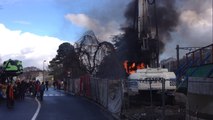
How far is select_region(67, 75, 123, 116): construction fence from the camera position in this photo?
22062mm

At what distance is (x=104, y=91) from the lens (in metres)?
28.0

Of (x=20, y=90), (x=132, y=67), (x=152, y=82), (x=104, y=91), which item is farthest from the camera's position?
(x=20, y=90)

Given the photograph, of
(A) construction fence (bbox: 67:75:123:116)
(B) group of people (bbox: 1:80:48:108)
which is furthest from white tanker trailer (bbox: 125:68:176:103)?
(B) group of people (bbox: 1:80:48:108)

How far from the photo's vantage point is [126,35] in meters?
32.9

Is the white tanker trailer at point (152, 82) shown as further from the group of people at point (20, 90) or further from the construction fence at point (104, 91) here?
the group of people at point (20, 90)

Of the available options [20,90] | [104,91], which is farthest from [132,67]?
[20,90]

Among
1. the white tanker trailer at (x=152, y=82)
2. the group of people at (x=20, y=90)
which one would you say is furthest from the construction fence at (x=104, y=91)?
the group of people at (x=20, y=90)

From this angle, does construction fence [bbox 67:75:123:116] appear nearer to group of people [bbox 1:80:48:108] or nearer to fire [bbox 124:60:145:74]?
fire [bbox 124:60:145:74]

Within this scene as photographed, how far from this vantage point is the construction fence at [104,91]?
22062 millimetres

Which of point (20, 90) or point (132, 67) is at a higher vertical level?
point (132, 67)

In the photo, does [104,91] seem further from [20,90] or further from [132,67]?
[20,90]

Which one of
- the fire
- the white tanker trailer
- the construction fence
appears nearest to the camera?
the construction fence

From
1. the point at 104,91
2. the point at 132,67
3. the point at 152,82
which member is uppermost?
the point at 132,67

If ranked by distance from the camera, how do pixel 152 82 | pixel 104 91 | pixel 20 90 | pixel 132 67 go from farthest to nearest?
pixel 20 90 < pixel 132 67 < pixel 104 91 < pixel 152 82
